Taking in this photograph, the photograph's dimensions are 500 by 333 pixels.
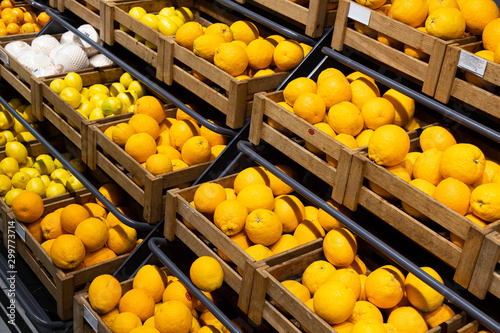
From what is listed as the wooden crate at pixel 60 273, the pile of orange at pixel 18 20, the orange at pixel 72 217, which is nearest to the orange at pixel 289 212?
the wooden crate at pixel 60 273

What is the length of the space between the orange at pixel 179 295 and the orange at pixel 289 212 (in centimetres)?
55

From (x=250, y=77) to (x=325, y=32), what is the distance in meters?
0.41

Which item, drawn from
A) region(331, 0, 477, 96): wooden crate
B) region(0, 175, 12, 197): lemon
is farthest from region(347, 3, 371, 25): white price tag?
region(0, 175, 12, 197): lemon

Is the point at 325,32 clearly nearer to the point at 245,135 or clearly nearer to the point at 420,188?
the point at 245,135

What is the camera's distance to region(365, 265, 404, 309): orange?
2102mm

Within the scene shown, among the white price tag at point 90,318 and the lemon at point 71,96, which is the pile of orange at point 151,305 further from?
the lemon at point 71,96

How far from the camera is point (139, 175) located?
2.86 metres

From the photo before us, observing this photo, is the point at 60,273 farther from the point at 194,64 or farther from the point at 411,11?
the point at 411,11

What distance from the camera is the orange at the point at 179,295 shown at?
264 cm

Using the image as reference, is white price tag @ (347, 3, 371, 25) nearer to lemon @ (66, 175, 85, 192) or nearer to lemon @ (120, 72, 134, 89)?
lemon @ (120, 72, 134, 89)

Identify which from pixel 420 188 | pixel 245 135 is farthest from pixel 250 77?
pixel 420 188

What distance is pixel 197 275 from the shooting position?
2393 mm

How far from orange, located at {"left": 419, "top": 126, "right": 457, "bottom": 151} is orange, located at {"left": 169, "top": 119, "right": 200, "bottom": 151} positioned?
126 centimetres

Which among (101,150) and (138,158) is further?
(101,150)
